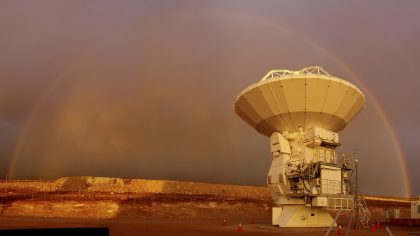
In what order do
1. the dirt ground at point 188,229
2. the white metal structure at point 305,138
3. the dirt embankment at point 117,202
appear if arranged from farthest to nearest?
1. the dirt embankment at point 117,202
2. the white metal structure at point 305,138
3. the dirt ground at point 188,229

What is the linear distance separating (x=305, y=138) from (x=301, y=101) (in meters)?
3.25

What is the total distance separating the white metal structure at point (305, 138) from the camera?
33844 millimetres

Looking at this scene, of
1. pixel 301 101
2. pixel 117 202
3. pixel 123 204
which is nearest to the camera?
pixel 301 101

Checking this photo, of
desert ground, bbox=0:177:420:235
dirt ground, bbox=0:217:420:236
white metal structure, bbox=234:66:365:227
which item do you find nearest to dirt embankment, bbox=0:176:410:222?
desert ground, bbox=0:177:420:235

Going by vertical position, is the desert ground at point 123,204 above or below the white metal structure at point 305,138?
below

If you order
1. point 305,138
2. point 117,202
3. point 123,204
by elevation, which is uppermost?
point 305,138

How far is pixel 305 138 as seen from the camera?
35.1 metres

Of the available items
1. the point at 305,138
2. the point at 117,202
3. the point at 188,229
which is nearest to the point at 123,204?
the point at 117,202

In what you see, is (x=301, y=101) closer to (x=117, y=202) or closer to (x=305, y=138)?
(x=305, y=138)

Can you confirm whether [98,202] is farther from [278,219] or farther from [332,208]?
[332,208]

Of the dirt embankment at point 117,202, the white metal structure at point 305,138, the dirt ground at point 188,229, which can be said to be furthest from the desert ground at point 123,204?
the white metal structure at point 305,138

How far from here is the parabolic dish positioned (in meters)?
34.1

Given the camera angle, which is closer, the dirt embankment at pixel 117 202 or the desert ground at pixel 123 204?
the desert ground at pixel 123 204

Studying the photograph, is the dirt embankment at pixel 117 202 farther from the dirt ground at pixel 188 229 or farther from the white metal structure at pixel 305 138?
the white metal structure at pixel 305 138
